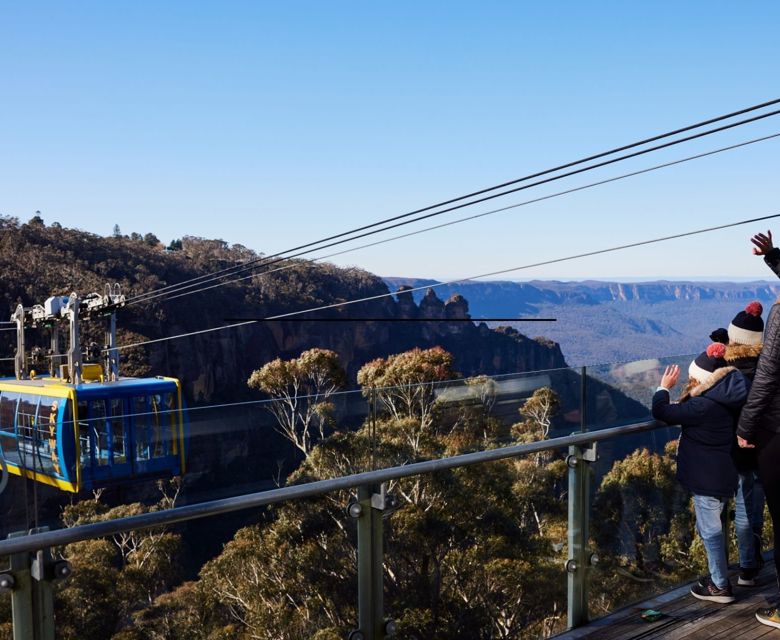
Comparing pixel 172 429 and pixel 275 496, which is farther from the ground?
pixel 172 429

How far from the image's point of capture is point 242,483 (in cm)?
264

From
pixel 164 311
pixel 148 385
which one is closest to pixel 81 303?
pixel 148 385

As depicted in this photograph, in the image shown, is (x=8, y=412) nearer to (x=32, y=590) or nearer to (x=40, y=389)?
(x=40, y=389)

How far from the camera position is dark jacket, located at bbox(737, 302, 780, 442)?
3.13 meters

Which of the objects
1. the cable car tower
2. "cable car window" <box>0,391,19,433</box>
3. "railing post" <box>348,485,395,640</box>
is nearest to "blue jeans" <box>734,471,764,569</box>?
"railing post" <box>348,485,395,640</box>

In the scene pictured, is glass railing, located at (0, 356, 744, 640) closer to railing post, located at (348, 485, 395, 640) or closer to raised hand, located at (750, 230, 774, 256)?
railing post, located at (348, 485, 395, 640)

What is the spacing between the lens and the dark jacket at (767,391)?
3129mm

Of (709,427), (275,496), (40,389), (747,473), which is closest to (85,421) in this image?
(275,496)

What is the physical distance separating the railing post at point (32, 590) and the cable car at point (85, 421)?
23 cm

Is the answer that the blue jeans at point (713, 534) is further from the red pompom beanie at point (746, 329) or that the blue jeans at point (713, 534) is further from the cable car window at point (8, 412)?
the cable car window at point (8, 412)

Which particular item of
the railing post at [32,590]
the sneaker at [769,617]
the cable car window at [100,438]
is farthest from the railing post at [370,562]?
the sneaker at [769,617]

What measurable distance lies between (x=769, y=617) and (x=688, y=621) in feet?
1.04

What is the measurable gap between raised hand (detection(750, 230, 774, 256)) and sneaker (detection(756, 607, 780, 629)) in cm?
152

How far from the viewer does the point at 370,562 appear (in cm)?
292
